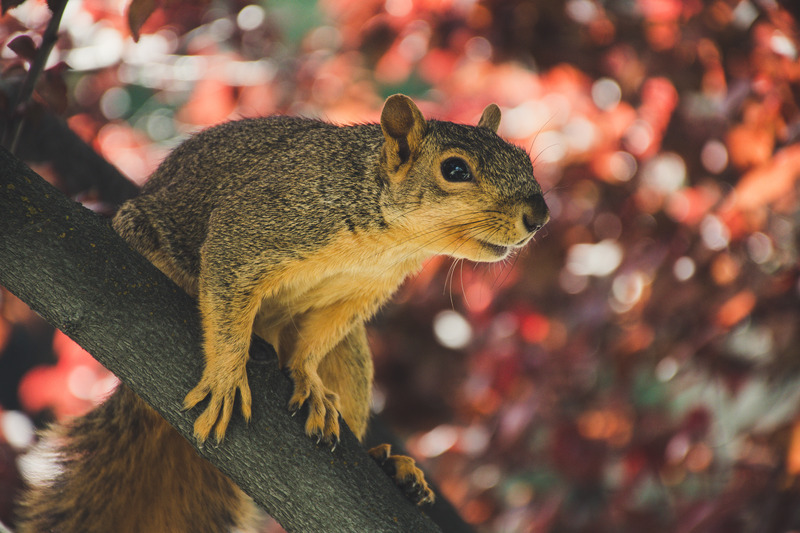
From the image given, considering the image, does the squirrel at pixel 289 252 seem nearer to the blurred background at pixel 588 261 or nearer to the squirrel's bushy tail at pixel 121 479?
the squirrel's bushy tail at pixel 121 479

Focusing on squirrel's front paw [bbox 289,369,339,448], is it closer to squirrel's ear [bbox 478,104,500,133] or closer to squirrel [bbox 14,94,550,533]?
squirrel [bbox 14,94,550,533]

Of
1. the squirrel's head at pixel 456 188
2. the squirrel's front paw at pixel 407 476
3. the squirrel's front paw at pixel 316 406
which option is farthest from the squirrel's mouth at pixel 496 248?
the squirrel's front paw at pixel 407 476

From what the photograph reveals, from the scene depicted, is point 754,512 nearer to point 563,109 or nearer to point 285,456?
point 285,456

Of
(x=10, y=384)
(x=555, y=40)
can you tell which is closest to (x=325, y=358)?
(x=555, y=40)

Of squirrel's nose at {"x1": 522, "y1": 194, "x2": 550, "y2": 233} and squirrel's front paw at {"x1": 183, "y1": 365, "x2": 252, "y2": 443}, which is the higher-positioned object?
squirrel's nose at {"x1": 522, "y1": 194, "x2": 550, "y2": 233}

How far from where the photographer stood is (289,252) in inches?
82.7

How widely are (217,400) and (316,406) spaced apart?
0.31 meters

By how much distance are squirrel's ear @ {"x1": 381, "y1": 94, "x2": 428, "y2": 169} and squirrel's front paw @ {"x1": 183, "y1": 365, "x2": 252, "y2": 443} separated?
2.50ft

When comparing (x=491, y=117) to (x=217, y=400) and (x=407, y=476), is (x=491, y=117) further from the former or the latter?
(x=217, y=400)

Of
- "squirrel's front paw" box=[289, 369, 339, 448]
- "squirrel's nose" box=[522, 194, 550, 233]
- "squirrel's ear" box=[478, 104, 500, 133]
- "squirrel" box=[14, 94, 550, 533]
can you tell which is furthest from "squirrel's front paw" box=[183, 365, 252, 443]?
"squirrel's ear" box=[478, 104, 500, 133]

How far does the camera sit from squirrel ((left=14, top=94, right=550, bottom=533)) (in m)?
2.06

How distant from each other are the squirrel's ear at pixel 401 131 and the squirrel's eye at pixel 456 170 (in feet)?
0.40

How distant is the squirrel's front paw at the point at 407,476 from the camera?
2.24m

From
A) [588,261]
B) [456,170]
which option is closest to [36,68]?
[456,170]
